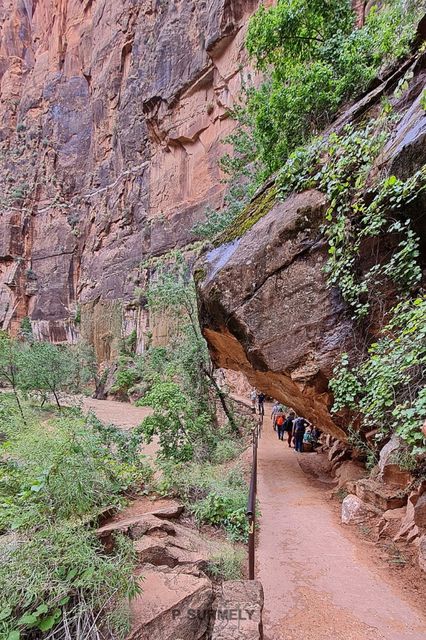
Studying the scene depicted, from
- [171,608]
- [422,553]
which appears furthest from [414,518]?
[171,608]

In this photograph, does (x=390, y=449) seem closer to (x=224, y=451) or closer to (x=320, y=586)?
(x=320, y=586)

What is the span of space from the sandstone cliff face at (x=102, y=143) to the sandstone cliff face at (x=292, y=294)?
20010 millimetres

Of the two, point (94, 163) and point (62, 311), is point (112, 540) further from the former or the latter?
point (94, 163)

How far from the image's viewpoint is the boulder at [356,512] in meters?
5.24

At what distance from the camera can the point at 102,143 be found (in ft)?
125

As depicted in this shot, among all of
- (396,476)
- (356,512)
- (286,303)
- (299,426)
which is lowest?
(356,512)

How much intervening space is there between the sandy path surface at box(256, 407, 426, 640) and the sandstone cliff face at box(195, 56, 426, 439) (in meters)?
1.87

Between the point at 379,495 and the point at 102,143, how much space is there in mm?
42512

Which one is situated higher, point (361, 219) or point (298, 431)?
point (361, 219)

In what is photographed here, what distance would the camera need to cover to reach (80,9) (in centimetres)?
4209

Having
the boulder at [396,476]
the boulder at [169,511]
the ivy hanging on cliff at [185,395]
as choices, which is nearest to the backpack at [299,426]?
the ivy hanging on cliff at [185,395]

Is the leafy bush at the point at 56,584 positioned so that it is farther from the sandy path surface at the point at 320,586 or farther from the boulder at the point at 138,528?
the sandy path surface at the point at 320,586

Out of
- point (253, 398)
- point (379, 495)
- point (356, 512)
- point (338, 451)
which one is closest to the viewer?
point (379, 495)

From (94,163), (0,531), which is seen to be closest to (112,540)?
(0,531)
